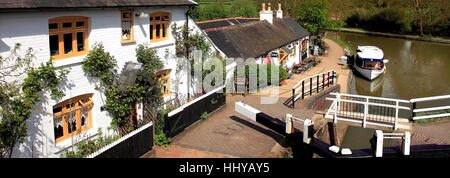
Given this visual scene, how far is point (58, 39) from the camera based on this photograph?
10.2m

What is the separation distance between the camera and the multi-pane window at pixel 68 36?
10.0 metres

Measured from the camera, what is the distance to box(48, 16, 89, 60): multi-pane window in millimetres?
10039

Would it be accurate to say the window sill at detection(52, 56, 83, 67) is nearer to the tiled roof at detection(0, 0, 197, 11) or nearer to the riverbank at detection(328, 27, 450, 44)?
the tiled roof at detection(0, 0, 197, 11)

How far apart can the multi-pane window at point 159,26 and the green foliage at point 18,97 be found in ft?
14.7

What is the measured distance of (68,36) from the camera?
1050 centimetres

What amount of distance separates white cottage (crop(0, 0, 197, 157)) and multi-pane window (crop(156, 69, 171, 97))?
1012 mm

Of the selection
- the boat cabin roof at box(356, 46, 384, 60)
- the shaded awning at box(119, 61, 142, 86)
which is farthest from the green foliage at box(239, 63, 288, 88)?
the boat cabin roof at box(356, 46, 384, 60)

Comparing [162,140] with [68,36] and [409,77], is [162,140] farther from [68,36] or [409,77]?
[409,77]

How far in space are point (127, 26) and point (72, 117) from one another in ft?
10.6

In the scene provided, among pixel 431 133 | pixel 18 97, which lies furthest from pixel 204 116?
pixel 431 133

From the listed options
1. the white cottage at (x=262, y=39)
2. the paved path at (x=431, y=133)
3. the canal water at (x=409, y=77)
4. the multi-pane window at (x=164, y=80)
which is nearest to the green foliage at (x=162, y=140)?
the multi-pane window at (x=164, y=80)

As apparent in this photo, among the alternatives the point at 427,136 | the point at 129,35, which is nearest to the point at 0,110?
the point at 129,35

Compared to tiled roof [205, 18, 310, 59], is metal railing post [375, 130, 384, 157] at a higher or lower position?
lower
